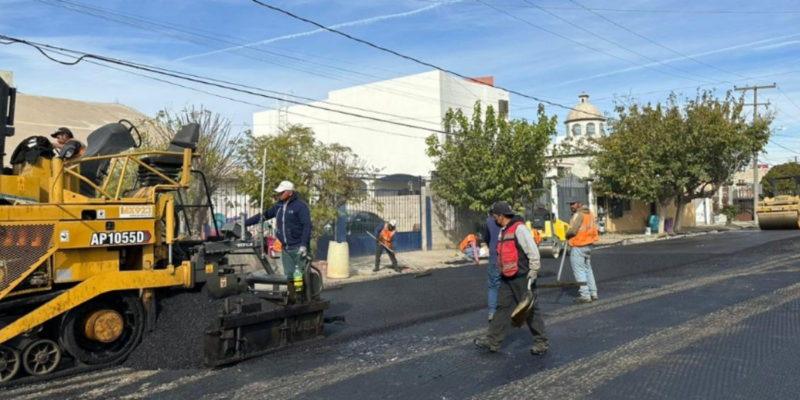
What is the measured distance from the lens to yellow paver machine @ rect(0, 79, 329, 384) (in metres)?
5.70

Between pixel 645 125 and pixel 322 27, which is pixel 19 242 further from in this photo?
pixel 645 125

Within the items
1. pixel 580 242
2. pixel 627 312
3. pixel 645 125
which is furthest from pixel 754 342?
pixel 645 125

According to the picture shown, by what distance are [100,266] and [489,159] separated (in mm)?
15996

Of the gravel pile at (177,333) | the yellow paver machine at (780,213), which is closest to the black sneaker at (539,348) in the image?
the gravel pile at (177,333)

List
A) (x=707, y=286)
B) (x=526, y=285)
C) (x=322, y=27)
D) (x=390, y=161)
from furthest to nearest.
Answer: (x=390, y=161) < (x=322, y=27) < (x=707, y=286) < (x=526, y=285)

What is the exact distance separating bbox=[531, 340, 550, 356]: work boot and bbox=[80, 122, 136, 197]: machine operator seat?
4.62 metres

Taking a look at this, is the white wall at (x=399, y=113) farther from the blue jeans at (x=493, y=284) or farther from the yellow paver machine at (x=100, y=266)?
the yellow paver machine at (x=100, y=266)

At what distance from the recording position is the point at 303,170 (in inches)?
572

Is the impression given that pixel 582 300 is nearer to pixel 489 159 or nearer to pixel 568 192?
pixel 489 159

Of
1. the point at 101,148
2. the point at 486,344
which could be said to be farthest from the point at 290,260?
the point at 486,344

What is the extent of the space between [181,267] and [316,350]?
1619 millimetres

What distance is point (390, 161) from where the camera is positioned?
3609 cm

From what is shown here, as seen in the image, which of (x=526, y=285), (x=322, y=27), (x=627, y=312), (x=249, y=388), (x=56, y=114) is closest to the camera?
(x=249, y=388)

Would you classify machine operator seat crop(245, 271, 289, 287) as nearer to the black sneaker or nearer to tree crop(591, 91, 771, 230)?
the black sneaker
